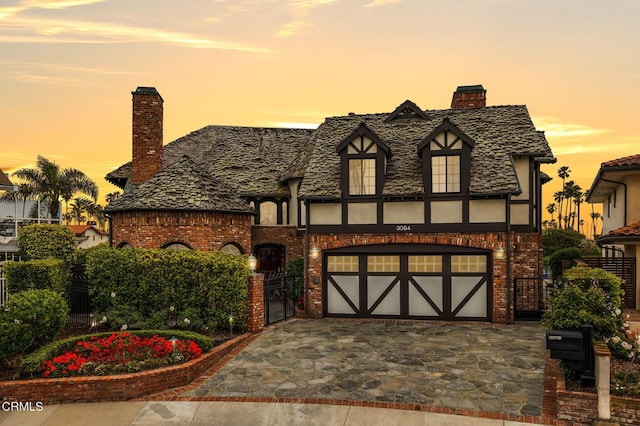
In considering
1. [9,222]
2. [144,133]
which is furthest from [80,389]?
[9,222]

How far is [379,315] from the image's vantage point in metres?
15.1

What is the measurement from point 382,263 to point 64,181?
39135 mm

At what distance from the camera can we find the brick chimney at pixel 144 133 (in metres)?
18.7

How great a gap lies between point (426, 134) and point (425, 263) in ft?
18.3

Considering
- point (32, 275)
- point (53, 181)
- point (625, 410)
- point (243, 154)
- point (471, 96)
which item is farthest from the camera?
point (53, 181)

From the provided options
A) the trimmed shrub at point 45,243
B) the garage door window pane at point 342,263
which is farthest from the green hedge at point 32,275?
the garage door window pane at point 342,263

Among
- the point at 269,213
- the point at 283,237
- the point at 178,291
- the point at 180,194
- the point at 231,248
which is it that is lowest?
the point at 178,291

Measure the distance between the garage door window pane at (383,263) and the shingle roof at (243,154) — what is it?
723 centimetres

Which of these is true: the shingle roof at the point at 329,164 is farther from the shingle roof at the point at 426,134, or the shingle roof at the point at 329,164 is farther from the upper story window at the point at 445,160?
the upper story window at the point at 445,160

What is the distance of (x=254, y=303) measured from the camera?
41.3ft

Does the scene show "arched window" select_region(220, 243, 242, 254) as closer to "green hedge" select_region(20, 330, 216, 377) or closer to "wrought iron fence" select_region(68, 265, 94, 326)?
"wrought iron fence" select_region(68, 265, 94, 326)

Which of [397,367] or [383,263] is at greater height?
[383,263]

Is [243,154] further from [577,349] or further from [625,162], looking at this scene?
[577,349]

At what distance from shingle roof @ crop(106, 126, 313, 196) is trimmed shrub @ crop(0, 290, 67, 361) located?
1146 centimetres
